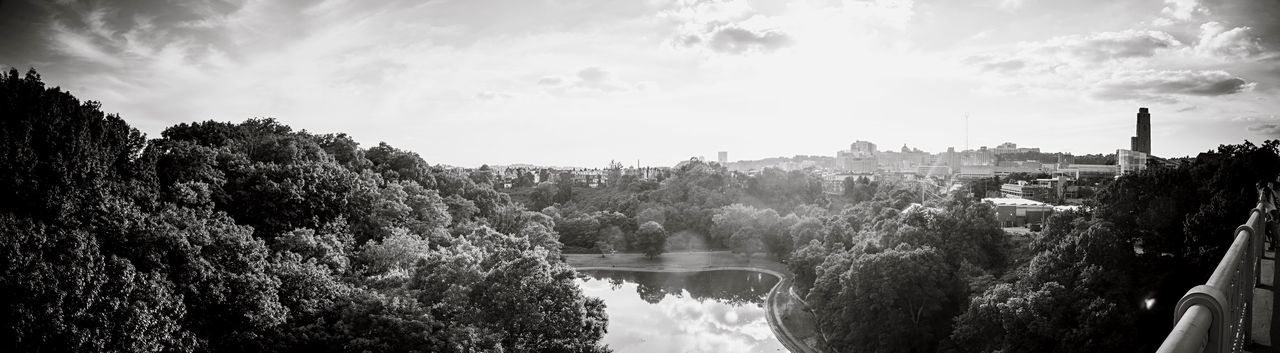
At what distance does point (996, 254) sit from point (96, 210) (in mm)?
23806

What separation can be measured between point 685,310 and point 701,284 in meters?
5.88

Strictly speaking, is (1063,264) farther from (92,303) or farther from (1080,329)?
(92,303)

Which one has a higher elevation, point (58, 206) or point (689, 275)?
point (58, 206)

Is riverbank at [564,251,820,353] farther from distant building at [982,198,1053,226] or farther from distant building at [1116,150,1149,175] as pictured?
distant building at [1116,150,1149,175]

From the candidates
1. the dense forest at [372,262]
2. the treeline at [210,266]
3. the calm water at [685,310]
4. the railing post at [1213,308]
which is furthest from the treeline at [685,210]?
the railing post at [1213,308]

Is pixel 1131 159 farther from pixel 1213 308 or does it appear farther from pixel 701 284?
pixel 1213 308

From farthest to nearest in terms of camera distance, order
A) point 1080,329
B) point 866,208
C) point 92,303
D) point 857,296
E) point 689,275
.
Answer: point 689,275
point 866,208
point 857,296
point 1080,329
point 92,303

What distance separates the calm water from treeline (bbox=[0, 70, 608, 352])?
5.18 metres

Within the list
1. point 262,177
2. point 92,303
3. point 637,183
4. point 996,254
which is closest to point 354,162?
point 262,177

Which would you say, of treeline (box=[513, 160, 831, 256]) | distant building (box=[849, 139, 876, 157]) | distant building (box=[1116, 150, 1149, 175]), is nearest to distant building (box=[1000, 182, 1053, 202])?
distant building (box=[1116, 150, 1149, 175])


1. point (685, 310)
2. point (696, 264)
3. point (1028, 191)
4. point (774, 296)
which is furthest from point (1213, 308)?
point (1028, 191)

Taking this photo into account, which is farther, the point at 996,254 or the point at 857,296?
the point at 996,254

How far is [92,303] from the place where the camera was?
8984 mm

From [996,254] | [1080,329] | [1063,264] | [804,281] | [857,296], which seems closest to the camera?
[1080,329]
